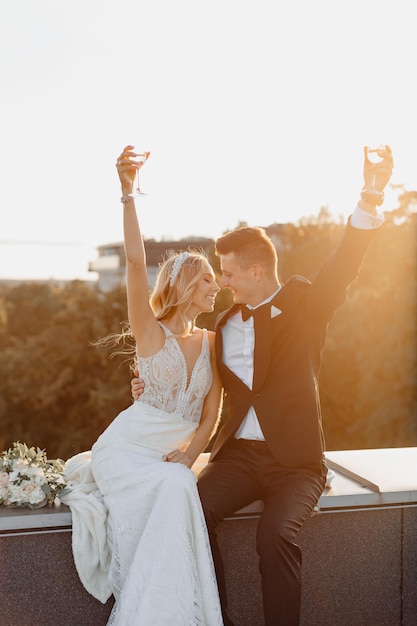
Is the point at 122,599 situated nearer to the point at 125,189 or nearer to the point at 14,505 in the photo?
the point at 14,505

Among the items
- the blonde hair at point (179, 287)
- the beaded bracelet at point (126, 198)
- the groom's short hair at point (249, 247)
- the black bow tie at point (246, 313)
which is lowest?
the black bow tie at point (246, 313)

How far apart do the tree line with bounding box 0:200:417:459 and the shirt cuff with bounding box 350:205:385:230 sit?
1554 centimetres

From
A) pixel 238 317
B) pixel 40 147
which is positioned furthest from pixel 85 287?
pixel 238 317

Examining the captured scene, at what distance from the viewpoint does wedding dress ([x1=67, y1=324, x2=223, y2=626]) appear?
117 inches

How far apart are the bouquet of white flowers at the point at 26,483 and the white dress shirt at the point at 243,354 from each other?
2.94ft

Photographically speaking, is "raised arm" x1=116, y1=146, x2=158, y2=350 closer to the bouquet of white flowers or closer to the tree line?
the bouquet of white flowers

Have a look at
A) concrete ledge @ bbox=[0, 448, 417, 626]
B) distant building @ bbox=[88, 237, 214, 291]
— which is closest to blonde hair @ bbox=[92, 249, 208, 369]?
concrete ledge @ bbox=[0, 448, 417, 626]

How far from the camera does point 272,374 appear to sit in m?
3.51

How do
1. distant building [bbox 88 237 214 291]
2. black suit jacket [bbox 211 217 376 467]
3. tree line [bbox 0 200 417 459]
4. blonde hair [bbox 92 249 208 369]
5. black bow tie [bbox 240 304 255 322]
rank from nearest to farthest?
black suit jacket [bbox 211 217 376 467] < blonde hair [bbox 92 249 208 369] < black bow tie [bbox 240 304 255 322] < tree line [bbox 0 200 417 459] < distant building [bbox 88 237 214 291]

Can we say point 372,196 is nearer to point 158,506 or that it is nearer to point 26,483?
point 158,506

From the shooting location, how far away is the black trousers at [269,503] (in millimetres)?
Answer: 2957

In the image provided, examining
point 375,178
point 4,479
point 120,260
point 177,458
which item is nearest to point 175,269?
point 177,458

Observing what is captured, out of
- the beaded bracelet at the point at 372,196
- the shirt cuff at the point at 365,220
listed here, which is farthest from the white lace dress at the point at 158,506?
the beaded bracelet at the point at 372,196

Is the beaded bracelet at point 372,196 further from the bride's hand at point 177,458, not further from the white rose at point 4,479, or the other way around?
the white rose at point 4,479
